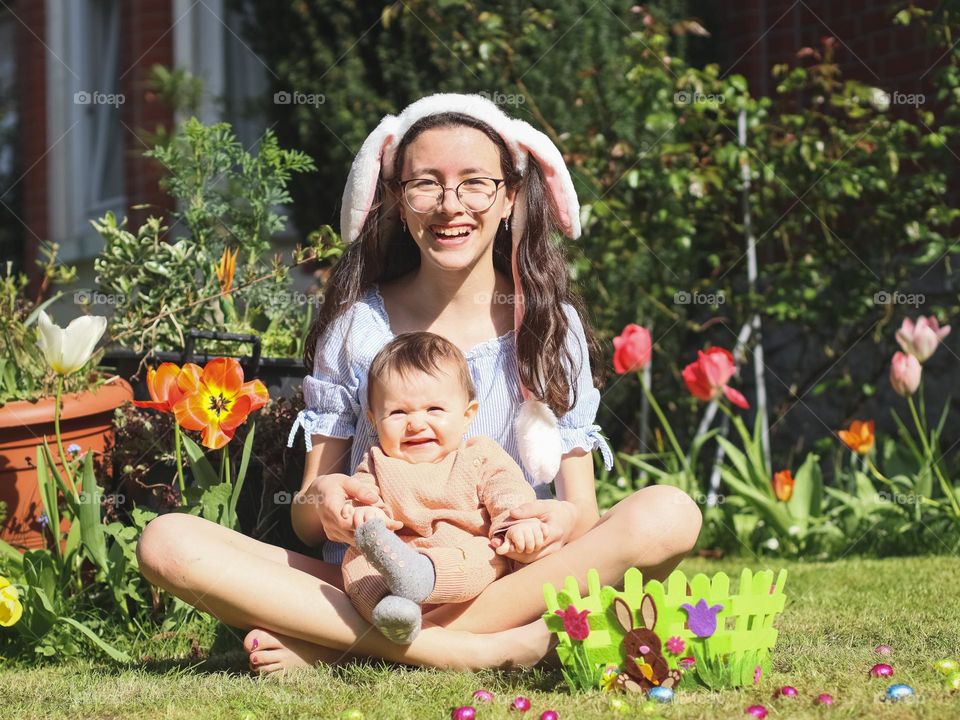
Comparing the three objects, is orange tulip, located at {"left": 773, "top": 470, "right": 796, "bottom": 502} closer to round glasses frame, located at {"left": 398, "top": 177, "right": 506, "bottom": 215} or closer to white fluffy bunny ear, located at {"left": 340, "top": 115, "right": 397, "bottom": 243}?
round glasses frame, located at {"left": 398, "top": 177, "right": 506, "bottom": 215}

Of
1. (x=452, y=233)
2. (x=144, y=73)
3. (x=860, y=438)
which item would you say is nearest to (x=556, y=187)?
(x=452, y=233)

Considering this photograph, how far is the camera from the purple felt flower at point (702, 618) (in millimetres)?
1867

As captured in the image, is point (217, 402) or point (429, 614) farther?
point (217, 402)

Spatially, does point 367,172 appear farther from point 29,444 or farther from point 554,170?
point 29,444

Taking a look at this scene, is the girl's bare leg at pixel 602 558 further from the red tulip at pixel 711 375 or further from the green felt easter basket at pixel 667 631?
the red tulip at pixel 711 375

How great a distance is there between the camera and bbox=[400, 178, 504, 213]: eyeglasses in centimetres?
247

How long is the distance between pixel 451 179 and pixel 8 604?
1.26 m

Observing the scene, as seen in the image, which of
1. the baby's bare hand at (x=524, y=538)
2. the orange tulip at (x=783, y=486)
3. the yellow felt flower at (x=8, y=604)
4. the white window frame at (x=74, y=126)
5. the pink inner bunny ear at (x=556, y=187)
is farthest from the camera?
the white window frame at (x=74, y=126)

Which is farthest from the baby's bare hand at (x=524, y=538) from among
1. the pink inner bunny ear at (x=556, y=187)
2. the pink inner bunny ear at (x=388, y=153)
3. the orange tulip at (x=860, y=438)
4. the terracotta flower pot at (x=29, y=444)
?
the orange tulip at (x=860, y=438)

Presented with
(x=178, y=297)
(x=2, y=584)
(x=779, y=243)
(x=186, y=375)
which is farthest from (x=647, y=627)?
(x=779, y=243)

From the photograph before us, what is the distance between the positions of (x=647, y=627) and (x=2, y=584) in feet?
4.33

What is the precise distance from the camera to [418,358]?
229 cm

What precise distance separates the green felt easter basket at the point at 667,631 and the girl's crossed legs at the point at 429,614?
236mm

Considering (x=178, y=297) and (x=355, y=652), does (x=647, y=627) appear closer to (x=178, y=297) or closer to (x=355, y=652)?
(x=355, y=652)
